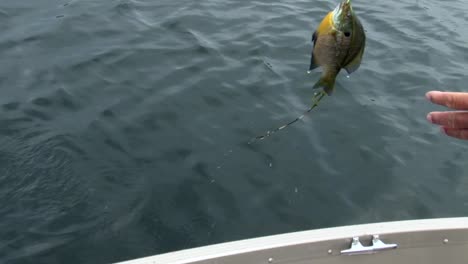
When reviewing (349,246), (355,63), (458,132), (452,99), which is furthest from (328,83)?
(349,246)

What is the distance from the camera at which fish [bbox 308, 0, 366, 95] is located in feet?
6.85

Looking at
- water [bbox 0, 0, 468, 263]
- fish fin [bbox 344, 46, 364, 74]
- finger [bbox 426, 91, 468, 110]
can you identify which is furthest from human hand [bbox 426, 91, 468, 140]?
water [bbox 0, 0, 468, 263]

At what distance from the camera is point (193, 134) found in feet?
16.6

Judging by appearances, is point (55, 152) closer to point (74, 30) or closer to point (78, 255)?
point (78, 255)

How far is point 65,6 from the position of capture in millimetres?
7547

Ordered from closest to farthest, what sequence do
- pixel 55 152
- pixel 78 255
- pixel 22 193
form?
pixel 78 255, pixel 22 193, pixel 55 152

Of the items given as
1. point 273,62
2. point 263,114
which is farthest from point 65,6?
point 263,114

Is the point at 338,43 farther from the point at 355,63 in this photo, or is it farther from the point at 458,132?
the point at 458,132

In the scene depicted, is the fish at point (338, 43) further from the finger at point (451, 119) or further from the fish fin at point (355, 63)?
the finger at point (451, 119)

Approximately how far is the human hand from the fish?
43 cm

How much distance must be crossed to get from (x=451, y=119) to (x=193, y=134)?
304cm

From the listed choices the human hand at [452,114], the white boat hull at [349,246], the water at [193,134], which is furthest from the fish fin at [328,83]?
the water at [193,134]

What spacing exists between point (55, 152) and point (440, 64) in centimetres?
531

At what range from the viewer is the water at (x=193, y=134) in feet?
13.4
